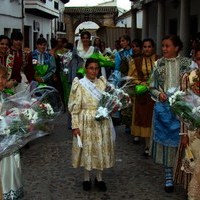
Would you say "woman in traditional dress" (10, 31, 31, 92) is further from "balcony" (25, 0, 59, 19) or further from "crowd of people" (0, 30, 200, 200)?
"balcony" (25, 0, 59, 19)

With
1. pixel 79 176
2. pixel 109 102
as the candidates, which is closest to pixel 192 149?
pixel 109 102

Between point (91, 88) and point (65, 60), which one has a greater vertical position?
point (65, 60)

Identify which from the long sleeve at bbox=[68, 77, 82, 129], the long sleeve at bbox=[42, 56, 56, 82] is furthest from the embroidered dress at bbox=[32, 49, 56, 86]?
the long sleeve at bbox=[68, 77, 82, 129]

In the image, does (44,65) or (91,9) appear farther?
(91,9)

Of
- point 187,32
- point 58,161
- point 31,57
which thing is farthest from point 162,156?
point 187,32

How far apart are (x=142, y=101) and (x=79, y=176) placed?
1870 millimetres

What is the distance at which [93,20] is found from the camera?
5300 centimetres

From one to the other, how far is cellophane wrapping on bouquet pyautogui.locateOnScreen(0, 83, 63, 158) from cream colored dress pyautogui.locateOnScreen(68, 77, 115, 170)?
61 cm

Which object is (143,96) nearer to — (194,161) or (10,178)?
(194,161)

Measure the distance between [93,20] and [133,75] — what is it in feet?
154

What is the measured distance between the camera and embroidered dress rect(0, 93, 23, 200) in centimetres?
457

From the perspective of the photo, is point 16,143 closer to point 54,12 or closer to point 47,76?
point 47,76

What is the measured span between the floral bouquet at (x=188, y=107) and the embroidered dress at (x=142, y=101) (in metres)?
2.40

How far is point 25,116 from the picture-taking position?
12.7 ft
